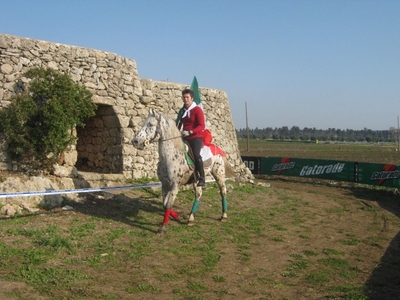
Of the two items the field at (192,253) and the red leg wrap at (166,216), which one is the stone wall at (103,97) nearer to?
the field at (192,253)

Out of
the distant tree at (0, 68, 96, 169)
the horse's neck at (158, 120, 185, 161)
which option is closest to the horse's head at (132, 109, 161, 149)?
the horse's neck at (158, 120, 185, 161)

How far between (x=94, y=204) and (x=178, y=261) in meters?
3.56

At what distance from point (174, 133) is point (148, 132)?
573mm

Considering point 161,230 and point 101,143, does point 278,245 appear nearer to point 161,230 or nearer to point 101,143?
point 161,230

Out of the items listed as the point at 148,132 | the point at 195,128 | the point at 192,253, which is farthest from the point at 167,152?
the point at 192,253

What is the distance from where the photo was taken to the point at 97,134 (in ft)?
43.9

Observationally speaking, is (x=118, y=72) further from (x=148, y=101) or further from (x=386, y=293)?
(x=386, y=293)

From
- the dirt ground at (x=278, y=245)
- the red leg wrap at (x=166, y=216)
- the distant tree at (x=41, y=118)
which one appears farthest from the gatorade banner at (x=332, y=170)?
the distant tree at (x=41, y=118)

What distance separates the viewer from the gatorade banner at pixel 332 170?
17.3 m

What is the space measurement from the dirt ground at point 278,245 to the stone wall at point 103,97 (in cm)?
213

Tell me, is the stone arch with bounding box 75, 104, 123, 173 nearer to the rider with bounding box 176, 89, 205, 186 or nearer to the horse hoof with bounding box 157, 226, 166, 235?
the rider with bounding box 176, 89, 205, 186

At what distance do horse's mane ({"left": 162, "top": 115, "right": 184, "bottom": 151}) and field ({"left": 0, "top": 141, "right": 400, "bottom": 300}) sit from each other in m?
1.73

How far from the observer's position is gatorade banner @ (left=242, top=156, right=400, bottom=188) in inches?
680

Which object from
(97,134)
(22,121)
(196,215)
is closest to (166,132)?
(196,215)
